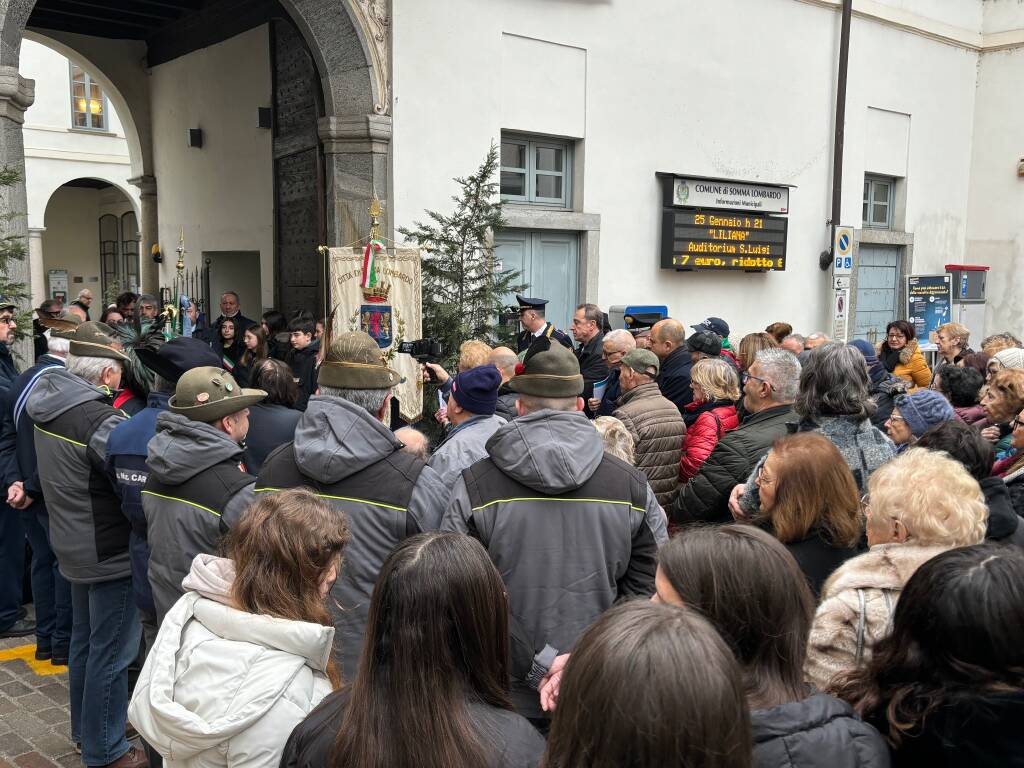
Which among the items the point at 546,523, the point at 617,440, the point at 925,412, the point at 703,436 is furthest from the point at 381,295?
the point at 546,523

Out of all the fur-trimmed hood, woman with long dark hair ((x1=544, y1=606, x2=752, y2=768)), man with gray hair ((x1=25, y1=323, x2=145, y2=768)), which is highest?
woman with long dark hair ((x1=544, y1=606, x2=752, y2=768))

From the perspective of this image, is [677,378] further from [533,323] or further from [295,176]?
[295,176]

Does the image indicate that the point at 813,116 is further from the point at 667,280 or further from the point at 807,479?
the point at 807,479

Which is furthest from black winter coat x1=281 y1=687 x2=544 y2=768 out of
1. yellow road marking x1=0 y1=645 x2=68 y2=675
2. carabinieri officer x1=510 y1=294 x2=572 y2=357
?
carabinieri officer x1=510 y1=294 x2=572 y2=357

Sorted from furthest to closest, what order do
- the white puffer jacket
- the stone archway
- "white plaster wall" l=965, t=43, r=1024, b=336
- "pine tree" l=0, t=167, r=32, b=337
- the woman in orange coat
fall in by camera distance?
1. "white plaster wall" l=965, t=43, r=1024, b=336
2. the woman in orange coat
3. the stone archway
4. "pine tree" l=0, t=167, r=32, b=337
5. the white puffer jacket

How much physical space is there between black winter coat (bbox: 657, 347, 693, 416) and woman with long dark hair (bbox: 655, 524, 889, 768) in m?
4.55

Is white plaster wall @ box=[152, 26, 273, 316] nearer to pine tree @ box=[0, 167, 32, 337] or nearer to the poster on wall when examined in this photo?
pine tree @ box=[0, 167, 32, 337]

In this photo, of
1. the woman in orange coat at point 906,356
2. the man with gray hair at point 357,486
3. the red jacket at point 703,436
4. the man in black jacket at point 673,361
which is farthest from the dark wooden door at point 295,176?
the man with gray hair at point 357,486

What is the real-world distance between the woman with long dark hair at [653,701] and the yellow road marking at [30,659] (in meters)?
4.85

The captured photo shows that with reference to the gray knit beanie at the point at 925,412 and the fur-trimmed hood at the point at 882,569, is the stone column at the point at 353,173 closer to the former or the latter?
the gray knit beanie at the point at 925,412

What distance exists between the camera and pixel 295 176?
10289 millimetres

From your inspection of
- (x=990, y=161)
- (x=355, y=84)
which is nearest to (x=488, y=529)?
(x=355, y=84)

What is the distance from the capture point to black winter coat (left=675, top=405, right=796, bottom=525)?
401cm

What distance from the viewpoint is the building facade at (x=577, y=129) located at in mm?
8578
